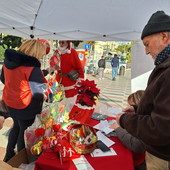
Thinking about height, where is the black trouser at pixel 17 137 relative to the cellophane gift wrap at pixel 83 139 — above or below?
below

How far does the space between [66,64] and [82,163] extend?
7.01ft

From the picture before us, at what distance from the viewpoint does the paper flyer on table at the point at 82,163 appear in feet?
4.14

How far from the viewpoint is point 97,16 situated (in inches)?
119

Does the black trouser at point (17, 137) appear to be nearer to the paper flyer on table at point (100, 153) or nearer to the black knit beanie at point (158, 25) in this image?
the paper flyer on table at point (100, 153)

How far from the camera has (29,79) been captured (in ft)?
6.26

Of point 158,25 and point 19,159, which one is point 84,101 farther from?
point 158,25

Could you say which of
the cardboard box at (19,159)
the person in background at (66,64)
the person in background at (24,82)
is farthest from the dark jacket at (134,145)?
the person in background at (66,64)

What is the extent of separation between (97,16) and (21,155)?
8.60 ft

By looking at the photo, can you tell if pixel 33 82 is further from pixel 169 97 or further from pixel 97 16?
pixel 97 16

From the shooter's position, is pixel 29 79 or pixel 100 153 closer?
pixel 100 153

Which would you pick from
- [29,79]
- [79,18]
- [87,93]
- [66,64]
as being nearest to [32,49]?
[29,79]

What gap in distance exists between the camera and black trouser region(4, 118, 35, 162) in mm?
2088

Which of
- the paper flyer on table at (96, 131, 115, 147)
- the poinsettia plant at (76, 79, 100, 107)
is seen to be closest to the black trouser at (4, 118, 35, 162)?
the poinsettia plant at (76, 79, 100, 107)

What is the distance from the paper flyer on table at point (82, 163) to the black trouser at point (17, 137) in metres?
1.01
